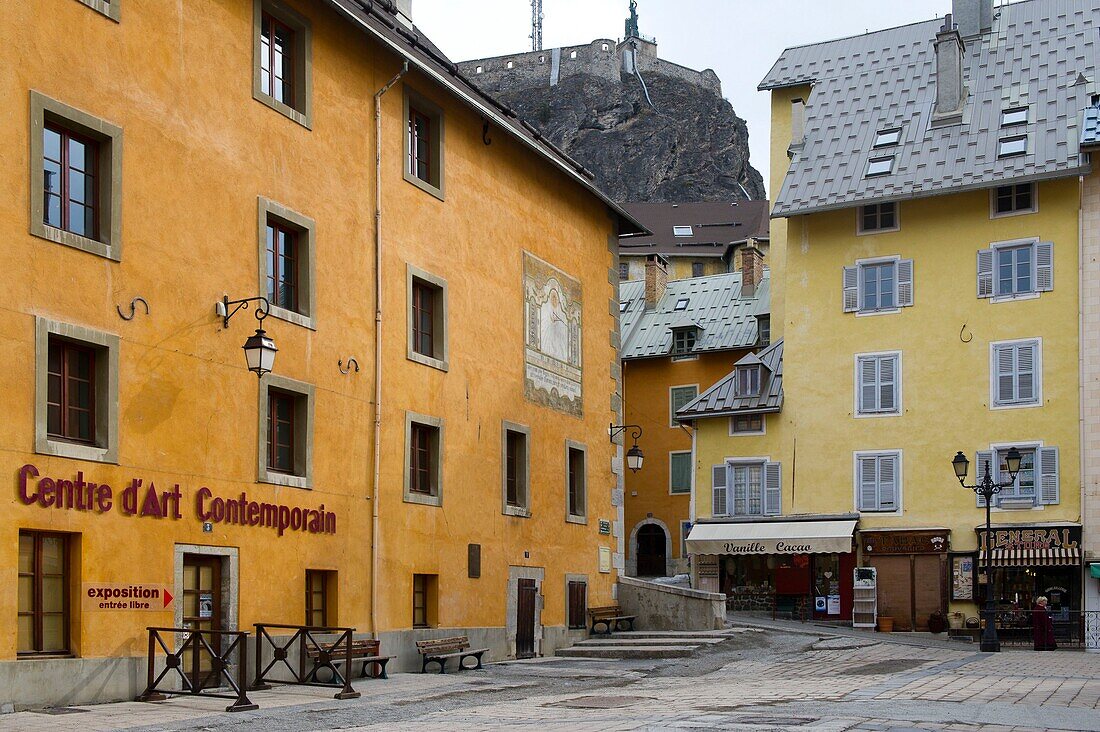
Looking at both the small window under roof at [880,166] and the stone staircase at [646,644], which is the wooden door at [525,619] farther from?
the small window under roof at [880,166]

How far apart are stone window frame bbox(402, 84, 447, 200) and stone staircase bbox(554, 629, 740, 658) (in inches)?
363

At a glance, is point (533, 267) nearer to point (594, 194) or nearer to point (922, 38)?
point (594, 194)

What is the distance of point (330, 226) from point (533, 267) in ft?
23.8

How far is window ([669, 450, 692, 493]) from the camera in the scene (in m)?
49.6

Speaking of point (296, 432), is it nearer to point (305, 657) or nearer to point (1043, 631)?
point (305, 657)

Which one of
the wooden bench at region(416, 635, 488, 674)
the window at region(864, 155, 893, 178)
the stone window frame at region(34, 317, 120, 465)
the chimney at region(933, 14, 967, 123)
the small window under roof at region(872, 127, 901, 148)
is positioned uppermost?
the chimney at region(933, 14, 967, 123)

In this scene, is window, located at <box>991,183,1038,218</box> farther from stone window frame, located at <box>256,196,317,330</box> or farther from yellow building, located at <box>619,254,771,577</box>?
stone window frame, located at <box>256,196,317,330</box>

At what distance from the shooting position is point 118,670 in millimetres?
15766

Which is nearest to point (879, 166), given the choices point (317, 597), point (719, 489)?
point (719, 489)

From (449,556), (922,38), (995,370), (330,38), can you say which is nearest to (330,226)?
(330,38)

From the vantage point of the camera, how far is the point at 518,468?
26125 millimetres

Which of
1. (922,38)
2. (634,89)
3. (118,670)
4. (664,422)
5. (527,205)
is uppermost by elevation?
(634,89)

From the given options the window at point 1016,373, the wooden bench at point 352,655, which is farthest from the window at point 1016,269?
the wooden bench at point 352,655

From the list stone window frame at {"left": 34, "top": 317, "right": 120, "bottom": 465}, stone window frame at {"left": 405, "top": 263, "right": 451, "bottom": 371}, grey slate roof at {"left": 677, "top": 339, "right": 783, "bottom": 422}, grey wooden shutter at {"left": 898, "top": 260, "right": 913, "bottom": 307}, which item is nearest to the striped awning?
grey wooden shutter at {"left": 898, "top": 260, "right": 913, "bottom": 307}
